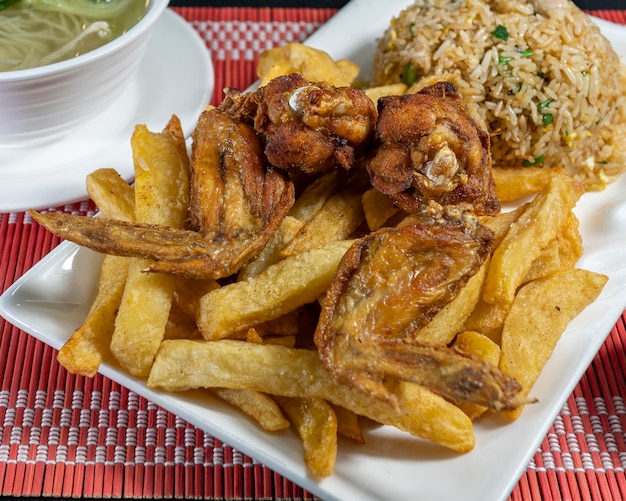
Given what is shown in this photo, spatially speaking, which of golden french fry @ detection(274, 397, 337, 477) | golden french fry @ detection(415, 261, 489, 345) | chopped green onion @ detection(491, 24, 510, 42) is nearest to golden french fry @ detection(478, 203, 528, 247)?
golden french fry @ detection(415, 261, 489, 345)

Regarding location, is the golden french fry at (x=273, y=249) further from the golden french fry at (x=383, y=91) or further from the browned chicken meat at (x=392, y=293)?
the golden french fry at (x=383, y=91)

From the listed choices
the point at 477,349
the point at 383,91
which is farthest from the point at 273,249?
the point at 383,91

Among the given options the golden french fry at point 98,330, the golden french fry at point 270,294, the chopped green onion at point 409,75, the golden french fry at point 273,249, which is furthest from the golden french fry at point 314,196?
the chopped green onion at point 409,75

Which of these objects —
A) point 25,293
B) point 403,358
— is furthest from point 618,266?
point 25,293

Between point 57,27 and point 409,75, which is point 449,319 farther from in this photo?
point 57,27

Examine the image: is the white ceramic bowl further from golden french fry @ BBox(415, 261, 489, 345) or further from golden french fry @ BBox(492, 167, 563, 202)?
golden french fry @ BBox(415, 261, 489, 345)

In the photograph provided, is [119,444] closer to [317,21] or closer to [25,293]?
[25,293]
